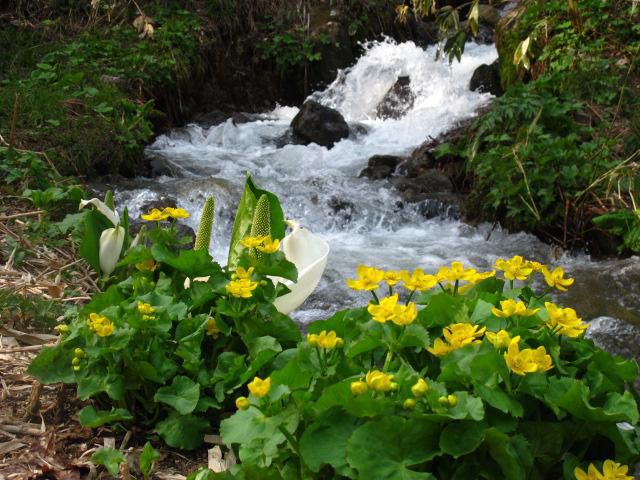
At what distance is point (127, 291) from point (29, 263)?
1.10 m

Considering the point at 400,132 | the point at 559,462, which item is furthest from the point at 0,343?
the point at 400,132

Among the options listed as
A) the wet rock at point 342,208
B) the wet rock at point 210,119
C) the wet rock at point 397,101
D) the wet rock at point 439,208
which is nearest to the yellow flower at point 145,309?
the wet rock at point 342,208

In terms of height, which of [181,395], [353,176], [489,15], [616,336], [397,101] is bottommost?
[616,336]

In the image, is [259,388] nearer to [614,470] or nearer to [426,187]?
[614,470]

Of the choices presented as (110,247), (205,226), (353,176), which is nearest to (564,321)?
(205,226)

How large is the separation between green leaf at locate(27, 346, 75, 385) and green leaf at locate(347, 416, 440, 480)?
0.78 meters

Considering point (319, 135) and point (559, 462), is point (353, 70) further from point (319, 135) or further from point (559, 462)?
point (559, 462)

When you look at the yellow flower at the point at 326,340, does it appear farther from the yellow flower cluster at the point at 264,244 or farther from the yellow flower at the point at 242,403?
the yellow flower cluster at the point at 264,244

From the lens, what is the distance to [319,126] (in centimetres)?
798

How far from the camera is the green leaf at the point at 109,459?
161 centimetres

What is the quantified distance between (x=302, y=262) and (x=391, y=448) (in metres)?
0.85

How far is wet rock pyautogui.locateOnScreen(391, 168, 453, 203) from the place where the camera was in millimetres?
6152

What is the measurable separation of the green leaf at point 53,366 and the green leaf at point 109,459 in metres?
0.23

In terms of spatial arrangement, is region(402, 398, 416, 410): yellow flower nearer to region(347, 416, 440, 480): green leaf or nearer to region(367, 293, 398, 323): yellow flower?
region(347, 416, 440, 480): green leaf
